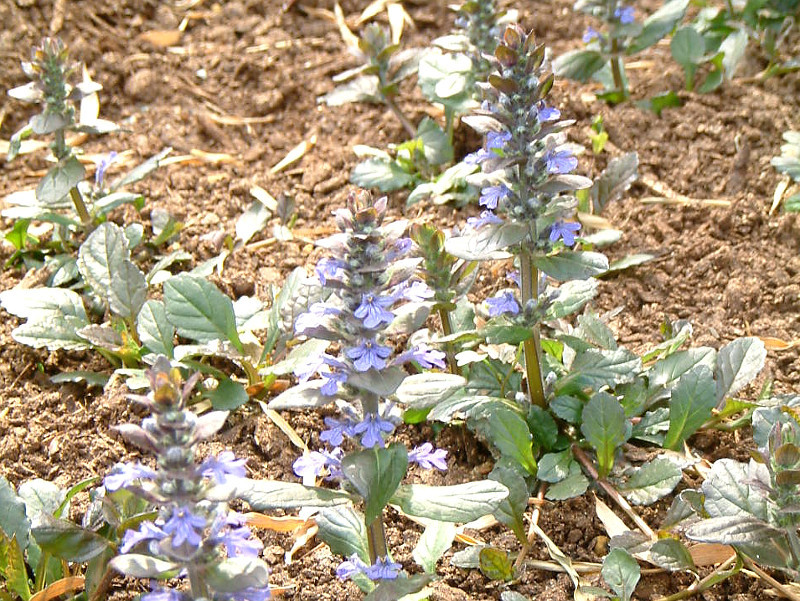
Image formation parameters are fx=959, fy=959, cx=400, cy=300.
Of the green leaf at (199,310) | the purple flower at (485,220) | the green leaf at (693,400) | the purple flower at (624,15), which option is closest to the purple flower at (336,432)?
the purple flower at (485,220)

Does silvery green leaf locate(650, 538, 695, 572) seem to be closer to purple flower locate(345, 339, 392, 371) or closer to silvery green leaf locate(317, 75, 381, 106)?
purple flower locate(345, 339, 392, 371)

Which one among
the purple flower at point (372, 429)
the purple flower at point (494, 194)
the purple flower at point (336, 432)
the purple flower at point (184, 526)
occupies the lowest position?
the purple flower at point (372, 429)

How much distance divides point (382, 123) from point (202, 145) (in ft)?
2.67

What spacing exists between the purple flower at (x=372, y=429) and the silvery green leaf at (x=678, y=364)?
109 cm

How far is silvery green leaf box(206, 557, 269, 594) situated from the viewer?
1.92 metres

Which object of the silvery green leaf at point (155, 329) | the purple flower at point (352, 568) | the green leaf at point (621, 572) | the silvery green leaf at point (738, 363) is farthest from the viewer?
the silvery green leaf at point (155, 329)

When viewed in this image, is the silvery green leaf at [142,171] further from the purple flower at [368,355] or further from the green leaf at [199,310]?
the purple flower at [368,355]

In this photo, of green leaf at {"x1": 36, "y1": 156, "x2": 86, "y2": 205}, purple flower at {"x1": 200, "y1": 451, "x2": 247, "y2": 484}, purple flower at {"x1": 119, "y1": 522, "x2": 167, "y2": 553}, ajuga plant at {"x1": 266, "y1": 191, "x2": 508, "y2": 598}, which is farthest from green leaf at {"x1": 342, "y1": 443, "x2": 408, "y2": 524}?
→ green leaf at {"x1": 36, "y1": 156, "x2": 86, "y2": 205}

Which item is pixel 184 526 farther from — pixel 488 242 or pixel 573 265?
pixel 573 265

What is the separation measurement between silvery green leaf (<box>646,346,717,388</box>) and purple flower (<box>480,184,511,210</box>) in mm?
794

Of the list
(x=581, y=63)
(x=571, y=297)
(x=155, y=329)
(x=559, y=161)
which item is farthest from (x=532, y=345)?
(x=581, y=63)

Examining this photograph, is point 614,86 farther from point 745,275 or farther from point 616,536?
point 616,536

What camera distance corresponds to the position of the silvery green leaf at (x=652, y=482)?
2639mm

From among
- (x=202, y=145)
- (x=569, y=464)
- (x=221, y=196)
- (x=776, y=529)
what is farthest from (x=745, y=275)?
(x=202, y=145)
